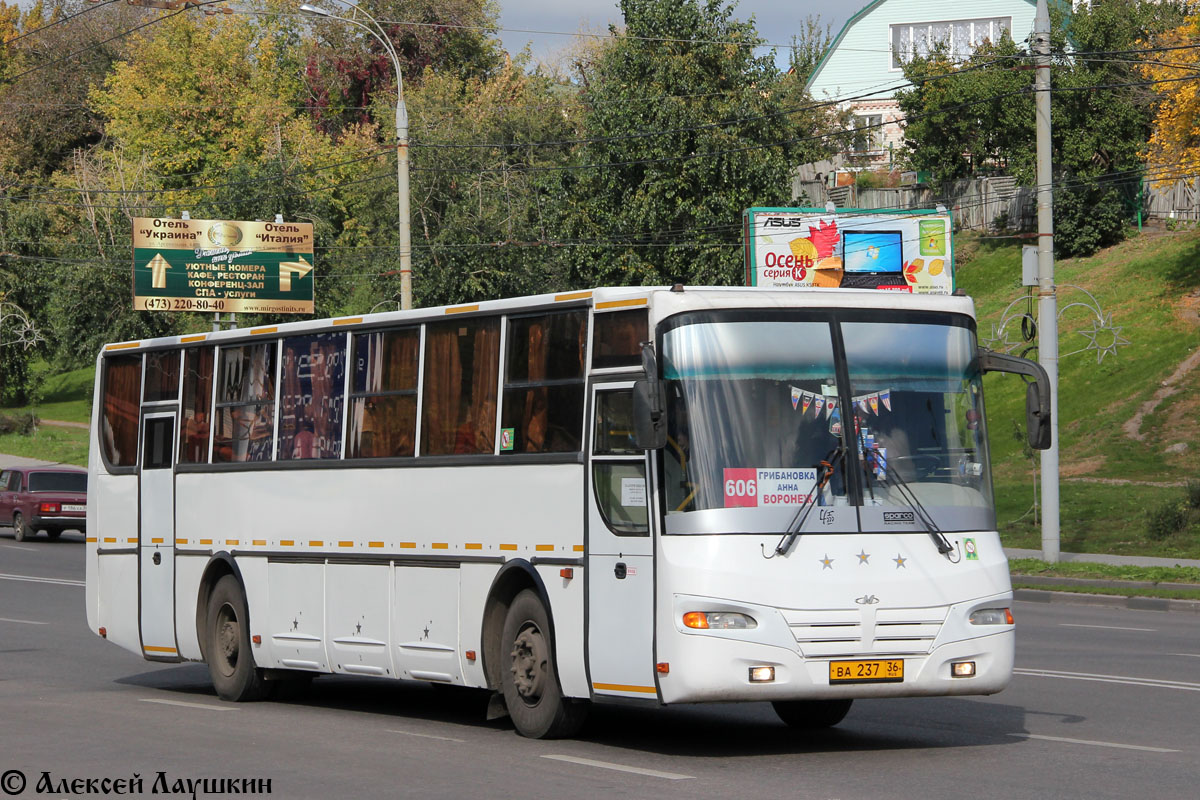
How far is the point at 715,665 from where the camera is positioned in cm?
988

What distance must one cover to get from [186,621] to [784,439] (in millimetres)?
7008

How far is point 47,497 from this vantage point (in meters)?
36.7

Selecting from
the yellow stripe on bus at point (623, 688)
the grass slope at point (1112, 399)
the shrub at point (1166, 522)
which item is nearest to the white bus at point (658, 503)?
the yellow stripe on bus at point (623, 688)

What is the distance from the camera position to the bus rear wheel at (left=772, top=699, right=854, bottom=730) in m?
11.7

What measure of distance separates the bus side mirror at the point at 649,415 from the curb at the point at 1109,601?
14601mm

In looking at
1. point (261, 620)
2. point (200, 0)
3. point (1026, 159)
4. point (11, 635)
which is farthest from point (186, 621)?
point (200, 0)

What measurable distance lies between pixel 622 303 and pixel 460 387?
1930 millimetres

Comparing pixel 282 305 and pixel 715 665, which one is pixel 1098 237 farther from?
pixel 715 665

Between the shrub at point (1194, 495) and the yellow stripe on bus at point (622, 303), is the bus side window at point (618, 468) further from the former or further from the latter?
the shrub at point (1194, 495)

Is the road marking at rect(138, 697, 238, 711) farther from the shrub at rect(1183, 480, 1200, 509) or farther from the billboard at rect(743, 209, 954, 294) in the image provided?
the billboard at rect(743, 209, 954, 294)

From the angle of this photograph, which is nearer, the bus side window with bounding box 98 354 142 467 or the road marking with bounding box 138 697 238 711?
the road marking with bounding box 138 697 238 711

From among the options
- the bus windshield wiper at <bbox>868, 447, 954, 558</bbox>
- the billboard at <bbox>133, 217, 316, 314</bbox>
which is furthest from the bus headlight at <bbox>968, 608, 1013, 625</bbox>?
the billboard at <bbox>133, 217, 316, 314</bbox>

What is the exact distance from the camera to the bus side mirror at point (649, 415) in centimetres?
1001

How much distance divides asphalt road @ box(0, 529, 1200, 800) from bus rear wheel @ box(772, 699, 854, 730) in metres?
0.13
